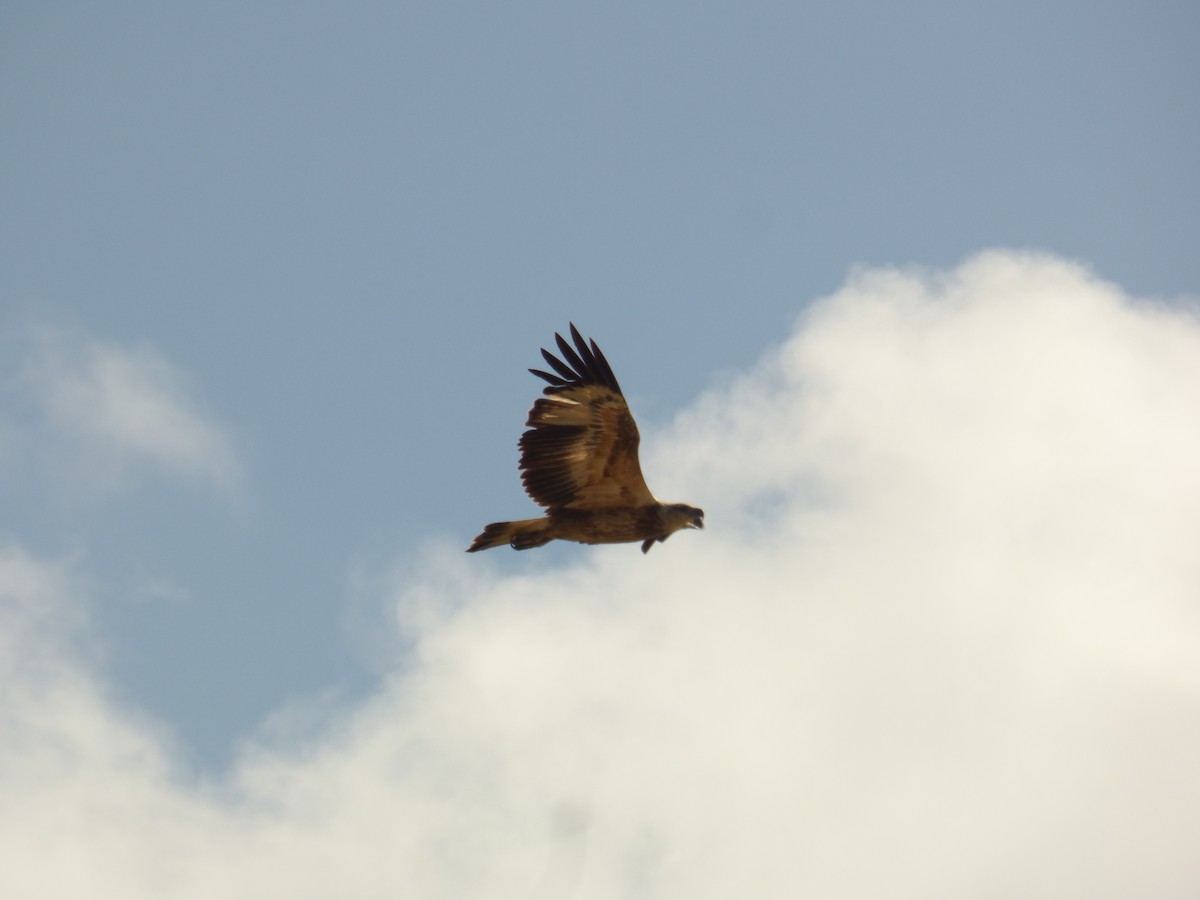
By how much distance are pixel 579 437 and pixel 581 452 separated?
21cm

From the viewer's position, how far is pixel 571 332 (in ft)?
44.9

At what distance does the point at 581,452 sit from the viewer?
13531 millimetres

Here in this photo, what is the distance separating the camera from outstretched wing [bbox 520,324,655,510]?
13.5m

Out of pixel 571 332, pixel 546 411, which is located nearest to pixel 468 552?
pixel 546 411

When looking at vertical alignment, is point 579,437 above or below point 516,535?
above

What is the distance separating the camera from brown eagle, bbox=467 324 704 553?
44.3ft

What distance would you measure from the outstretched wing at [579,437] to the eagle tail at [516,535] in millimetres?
367

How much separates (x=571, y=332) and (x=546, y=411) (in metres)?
1.14

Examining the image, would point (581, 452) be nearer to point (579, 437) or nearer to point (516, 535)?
point (579, 437)

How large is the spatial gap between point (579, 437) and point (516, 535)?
157 cm

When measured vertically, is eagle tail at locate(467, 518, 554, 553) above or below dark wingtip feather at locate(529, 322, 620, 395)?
below

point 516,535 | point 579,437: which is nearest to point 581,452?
point 579,437

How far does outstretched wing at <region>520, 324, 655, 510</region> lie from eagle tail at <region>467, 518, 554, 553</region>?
0.37 metres

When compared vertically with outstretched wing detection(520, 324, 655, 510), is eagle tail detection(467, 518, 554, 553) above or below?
below
